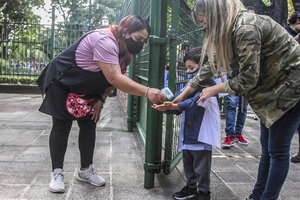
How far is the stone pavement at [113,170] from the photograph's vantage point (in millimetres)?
2652

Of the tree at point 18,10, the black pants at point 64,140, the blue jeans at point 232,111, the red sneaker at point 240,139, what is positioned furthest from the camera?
the tree at point 18,10

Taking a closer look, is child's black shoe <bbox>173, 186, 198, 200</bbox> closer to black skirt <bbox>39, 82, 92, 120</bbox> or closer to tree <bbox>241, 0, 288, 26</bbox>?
black skirt <bbox>39, 82, 92, 120</bbox>

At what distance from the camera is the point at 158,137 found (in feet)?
9.41

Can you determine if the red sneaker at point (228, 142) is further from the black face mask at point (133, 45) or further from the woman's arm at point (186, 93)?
the black face mask at point (133, 45)

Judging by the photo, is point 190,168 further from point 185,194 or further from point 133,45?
point 133,45

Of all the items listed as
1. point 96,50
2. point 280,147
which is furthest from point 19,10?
point 280,147

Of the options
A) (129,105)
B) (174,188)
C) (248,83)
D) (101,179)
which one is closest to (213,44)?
(248,83)

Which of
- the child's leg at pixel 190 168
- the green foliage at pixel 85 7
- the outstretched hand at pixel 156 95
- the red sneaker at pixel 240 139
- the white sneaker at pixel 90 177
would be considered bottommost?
the red sneaker at pixel 240 139

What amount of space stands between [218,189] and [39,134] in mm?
3066

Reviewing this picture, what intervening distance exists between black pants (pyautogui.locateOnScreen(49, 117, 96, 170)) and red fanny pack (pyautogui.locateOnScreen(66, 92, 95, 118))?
0.15 m

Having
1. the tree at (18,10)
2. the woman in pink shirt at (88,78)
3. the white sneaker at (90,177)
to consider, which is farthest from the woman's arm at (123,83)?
the tree at (18,10)

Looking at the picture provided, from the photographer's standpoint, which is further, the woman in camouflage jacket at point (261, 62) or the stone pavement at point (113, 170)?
the stone pavement at point (113, 170)

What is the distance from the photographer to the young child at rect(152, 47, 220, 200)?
2354 mm

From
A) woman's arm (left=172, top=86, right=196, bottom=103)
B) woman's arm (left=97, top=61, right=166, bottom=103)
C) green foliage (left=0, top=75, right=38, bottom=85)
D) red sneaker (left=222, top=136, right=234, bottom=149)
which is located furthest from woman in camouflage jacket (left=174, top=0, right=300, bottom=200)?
green foliage (left=0, top=75, right=38, bottom=85)
